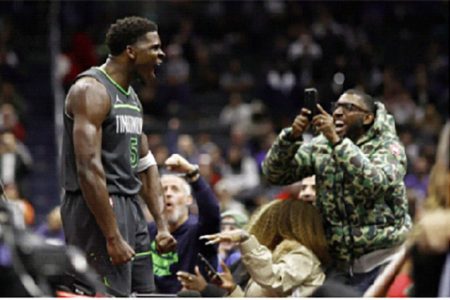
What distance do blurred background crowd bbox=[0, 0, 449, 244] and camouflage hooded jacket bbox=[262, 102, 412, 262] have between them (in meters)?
8.67

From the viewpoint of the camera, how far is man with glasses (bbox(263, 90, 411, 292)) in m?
7.53

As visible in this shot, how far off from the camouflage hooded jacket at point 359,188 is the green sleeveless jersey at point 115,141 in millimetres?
1002

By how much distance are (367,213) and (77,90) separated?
1857 mm

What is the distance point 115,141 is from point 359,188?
144 centimetres

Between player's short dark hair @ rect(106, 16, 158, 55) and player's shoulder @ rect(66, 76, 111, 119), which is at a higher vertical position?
player's short dark hair @ rect(106, 16, 158, 55)

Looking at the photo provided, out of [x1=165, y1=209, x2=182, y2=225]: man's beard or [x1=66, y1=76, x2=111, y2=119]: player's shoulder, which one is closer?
[x1=66, y1=76, x2=111, y2=119]: player's shoulder

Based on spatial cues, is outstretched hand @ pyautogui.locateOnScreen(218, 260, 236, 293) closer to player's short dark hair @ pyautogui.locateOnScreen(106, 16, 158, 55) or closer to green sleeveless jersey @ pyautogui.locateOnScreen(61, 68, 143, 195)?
green sleeveless jersey @ pyautogui.locateOnScreen(61, 68, 143, 195)

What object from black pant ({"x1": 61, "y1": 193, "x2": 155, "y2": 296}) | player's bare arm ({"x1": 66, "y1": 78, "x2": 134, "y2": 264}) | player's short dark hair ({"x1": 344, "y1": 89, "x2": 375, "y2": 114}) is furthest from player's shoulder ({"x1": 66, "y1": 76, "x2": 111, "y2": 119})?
player's short dark hair ({"x1": 344, "y1": 89, "x2": 375, "y2": 114})

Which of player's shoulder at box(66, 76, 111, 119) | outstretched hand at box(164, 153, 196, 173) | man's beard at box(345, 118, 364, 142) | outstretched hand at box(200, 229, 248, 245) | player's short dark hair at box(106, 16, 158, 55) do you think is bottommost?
outstretched hand at box(200, 229, 248, 245)

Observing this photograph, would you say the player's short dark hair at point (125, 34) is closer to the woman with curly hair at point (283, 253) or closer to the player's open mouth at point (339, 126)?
the woman with curly hair at point (283, 253)

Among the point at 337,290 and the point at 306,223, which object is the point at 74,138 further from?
the point at 337,290

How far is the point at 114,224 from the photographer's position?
6.83 meters

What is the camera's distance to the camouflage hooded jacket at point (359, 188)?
24.6 ft

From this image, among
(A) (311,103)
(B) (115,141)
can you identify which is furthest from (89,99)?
(A) (311,103)
